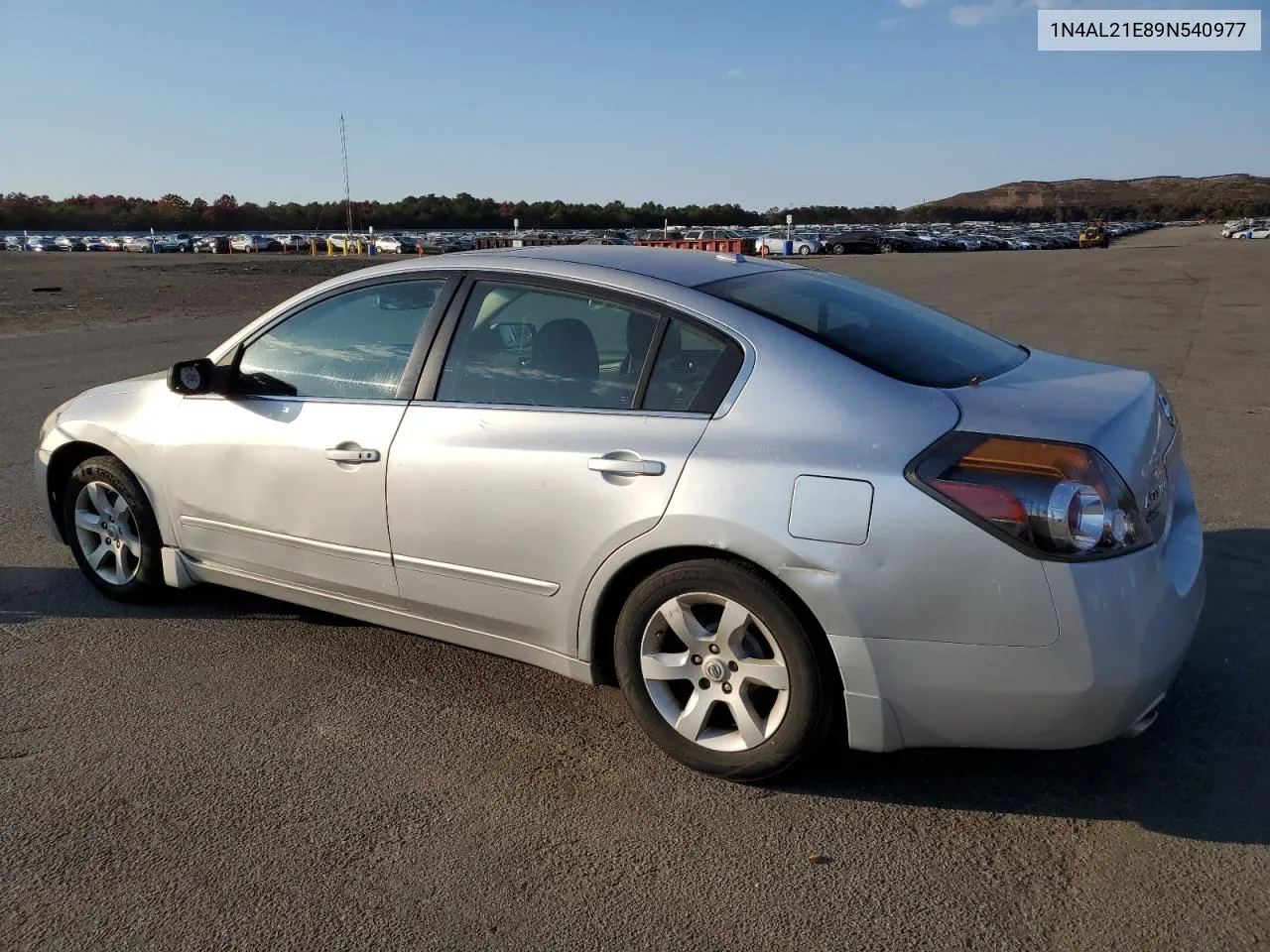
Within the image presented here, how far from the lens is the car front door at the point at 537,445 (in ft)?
10.8

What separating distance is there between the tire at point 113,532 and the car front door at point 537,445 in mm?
1510

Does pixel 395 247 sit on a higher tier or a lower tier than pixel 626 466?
lower

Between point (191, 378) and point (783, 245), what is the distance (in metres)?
50.5

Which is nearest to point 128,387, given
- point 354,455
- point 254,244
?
point 354,455

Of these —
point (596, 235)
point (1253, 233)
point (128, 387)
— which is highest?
point (596, 235)

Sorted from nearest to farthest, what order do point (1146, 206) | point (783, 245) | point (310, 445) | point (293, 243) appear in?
point (310, 445)
point (783, 245)
point (293, 243)
point (1146, 206)

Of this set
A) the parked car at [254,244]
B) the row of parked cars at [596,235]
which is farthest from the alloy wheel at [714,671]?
the parked car at [254,244]

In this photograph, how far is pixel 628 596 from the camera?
3371 mm

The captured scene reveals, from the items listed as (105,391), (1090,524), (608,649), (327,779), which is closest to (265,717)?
(327,779)

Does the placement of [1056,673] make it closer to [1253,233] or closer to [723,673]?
[723,673]

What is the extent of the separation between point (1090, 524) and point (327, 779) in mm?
2378

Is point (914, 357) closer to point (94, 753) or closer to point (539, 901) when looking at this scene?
point (539, 901)

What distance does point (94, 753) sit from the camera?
3516 millimetres

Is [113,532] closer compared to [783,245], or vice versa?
[113,532]
